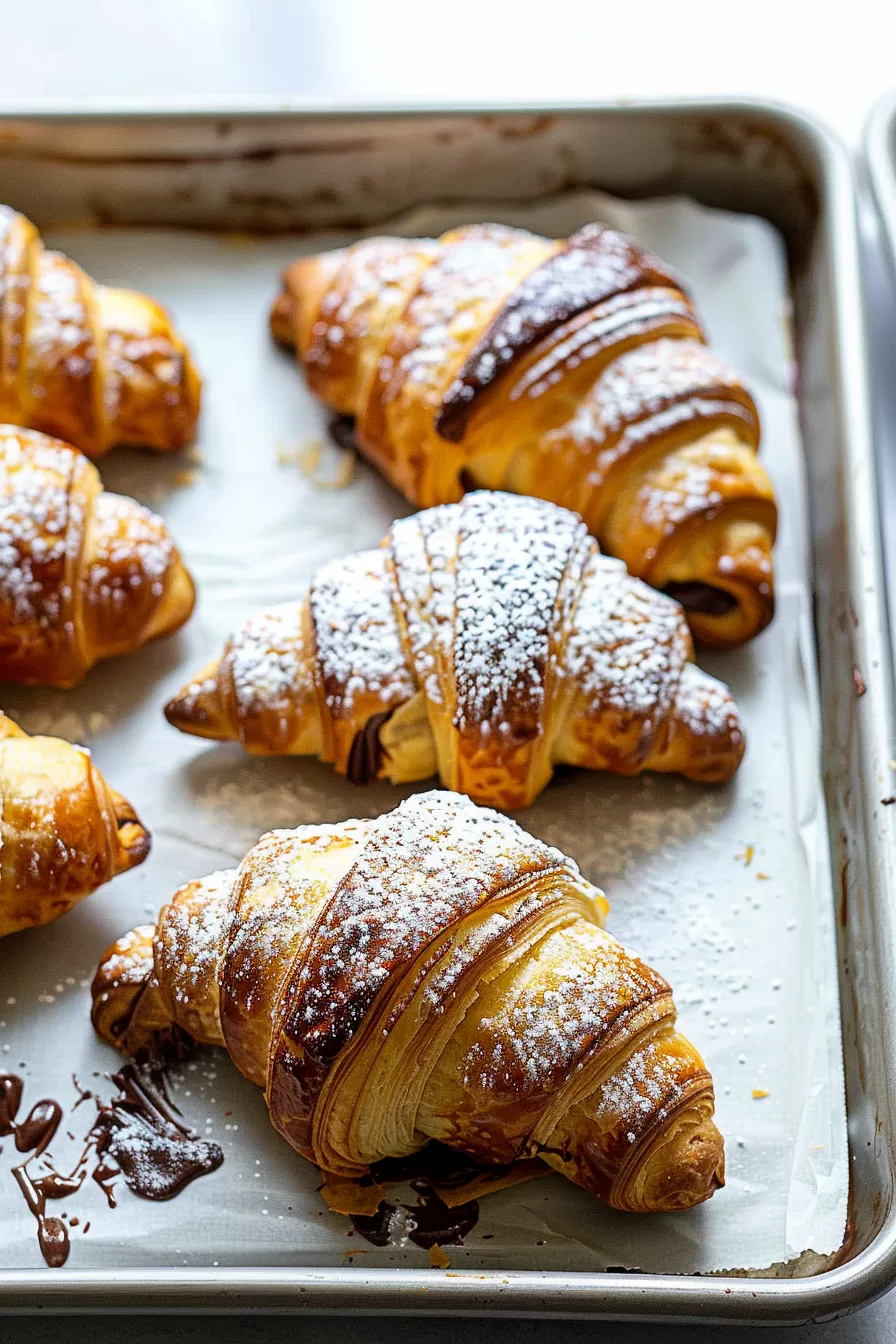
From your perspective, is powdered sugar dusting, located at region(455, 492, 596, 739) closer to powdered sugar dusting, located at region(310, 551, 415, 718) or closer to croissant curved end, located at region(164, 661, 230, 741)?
powdered sugar dusting, located at region(310, 551, 415, 718)

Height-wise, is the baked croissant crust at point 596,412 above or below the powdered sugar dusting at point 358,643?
above

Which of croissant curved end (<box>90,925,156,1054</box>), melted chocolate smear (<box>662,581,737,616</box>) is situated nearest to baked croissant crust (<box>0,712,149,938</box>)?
croissant curved end (<box>90,925,156,1054</box>)

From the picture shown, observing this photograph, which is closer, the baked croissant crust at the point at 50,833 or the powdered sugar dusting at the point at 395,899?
the powdered sugar dusting at the point at 395,899

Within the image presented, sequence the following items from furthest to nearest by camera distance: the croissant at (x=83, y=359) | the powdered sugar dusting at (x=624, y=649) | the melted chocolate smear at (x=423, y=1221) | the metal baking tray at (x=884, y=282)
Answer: the metal baking tray at (x=884, y=282), the croissant at (x=83, y=359), the powdered sugar dusting at (x=624, y=649), the melted chocolate smear at (x=423, y=1221)

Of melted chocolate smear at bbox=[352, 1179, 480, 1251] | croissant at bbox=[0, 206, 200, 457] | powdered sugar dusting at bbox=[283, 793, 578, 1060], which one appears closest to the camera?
powdered sugar dusting at bbox=[283, 793, 578, 1060]

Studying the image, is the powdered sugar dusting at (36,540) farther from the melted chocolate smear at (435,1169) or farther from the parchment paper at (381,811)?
the melted chocolate smear at (435,1169)

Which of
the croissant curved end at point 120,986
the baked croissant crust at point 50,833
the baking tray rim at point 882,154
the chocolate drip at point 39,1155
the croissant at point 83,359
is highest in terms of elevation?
the baking tray rim at point 882,154

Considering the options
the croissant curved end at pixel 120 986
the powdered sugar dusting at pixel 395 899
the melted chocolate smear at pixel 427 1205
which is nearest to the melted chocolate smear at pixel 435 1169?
the melted chocolate smear at pixel 427 1205

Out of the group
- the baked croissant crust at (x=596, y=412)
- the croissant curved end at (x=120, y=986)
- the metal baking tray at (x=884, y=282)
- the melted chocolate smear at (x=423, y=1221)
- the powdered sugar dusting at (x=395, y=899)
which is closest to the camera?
the powdered sugar dusting at (x=395, y=899)
